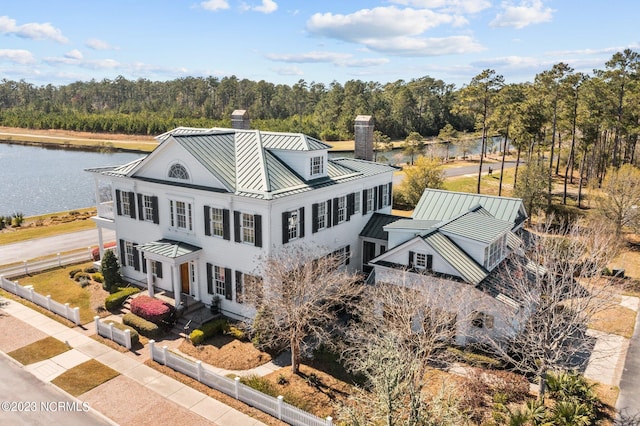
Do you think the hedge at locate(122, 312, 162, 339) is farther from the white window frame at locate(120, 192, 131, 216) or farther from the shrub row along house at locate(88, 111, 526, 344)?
the white window frame at locate(120, 192, 131, 216)

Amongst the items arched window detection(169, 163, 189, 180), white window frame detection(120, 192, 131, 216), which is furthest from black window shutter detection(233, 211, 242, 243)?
white window frame detection(120, 192, 131, 216)

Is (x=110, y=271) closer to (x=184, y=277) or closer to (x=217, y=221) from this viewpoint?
(x=184, y=277)

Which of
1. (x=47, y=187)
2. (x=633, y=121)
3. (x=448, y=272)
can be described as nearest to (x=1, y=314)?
(x=448, y=272)

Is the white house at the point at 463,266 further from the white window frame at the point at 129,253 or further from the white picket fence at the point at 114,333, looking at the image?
the white window frame at the point at 129,253

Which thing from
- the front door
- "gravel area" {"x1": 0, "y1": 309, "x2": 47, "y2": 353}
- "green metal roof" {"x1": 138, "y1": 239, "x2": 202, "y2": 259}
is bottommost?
"gravel area" {"x1": 0, "y1": 309, "x2": 47, "y2": 353}

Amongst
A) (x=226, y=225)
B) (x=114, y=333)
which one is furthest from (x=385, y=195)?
(x=114, y=333)
